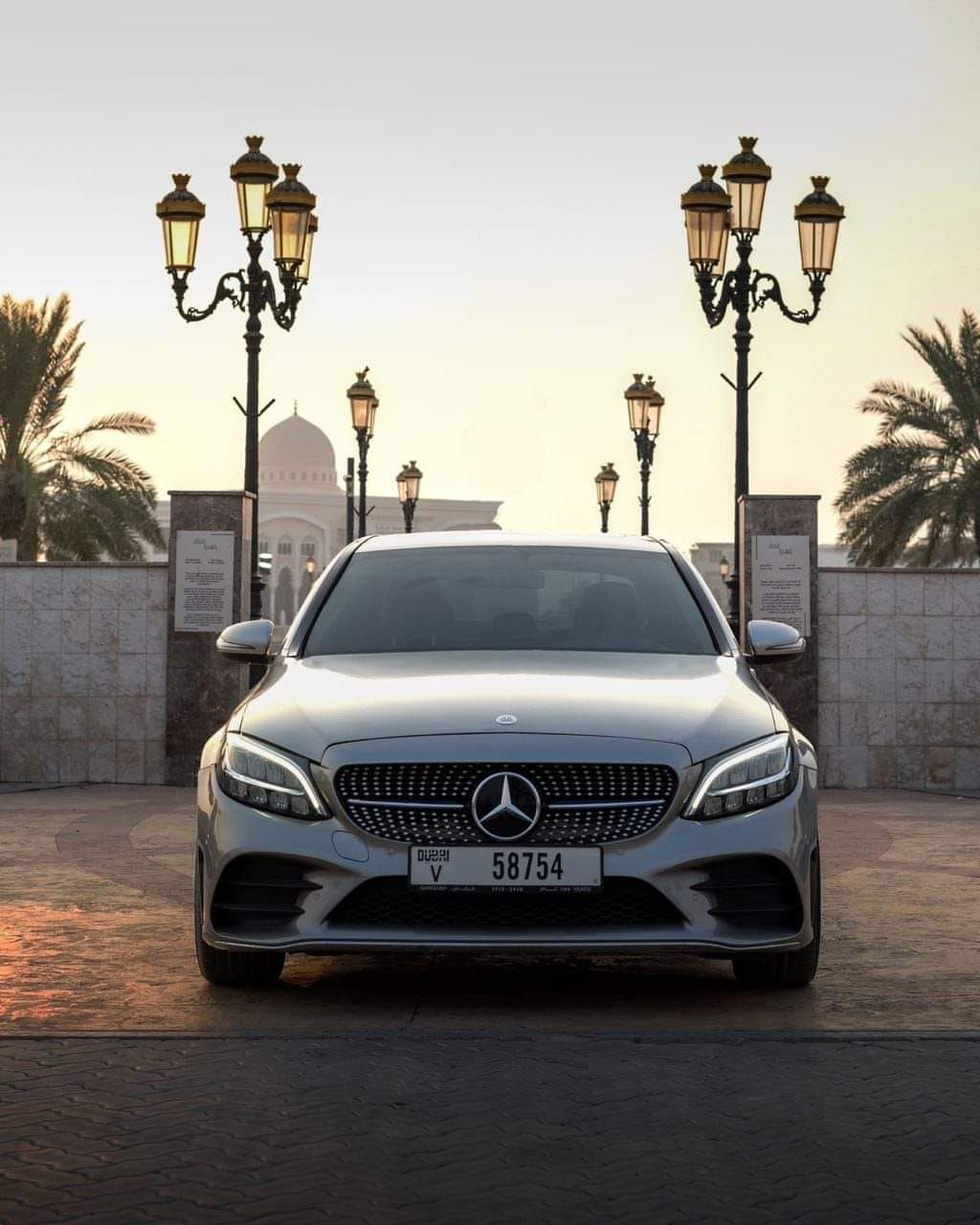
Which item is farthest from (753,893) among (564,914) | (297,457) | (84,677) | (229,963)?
(297,457)

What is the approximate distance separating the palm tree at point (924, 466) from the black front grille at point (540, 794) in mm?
28123

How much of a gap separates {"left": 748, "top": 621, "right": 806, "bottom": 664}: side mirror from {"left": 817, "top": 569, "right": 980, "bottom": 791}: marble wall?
29.6 feet

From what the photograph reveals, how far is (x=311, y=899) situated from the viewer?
570 centimetres

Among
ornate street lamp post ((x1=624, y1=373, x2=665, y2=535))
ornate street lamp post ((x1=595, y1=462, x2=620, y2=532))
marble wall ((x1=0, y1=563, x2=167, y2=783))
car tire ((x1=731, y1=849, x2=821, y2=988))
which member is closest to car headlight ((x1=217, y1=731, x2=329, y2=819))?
car tire ((x1=731, y1=849, x2=821, y2=988))

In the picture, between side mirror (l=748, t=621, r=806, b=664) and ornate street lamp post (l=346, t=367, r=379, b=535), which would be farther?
ornate street lamp post (l=346, t=367, r=379, b=535)

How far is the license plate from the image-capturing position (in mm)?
5598

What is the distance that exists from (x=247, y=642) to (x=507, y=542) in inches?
38.7

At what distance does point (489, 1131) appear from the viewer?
435 cm

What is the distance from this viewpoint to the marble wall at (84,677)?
15.9 metres

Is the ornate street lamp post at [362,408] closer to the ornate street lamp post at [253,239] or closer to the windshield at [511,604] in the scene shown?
the ornate street lamp post at [253,239]

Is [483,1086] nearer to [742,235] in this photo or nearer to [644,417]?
[742,235]

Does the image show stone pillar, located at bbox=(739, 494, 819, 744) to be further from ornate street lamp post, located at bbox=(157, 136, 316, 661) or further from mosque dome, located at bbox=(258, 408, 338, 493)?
mosque dome, located at bbox=(258, 408, 338, 493)

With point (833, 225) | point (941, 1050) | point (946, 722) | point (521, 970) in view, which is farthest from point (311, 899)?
point (833, 225)

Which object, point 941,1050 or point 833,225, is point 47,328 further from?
point 941,1050
